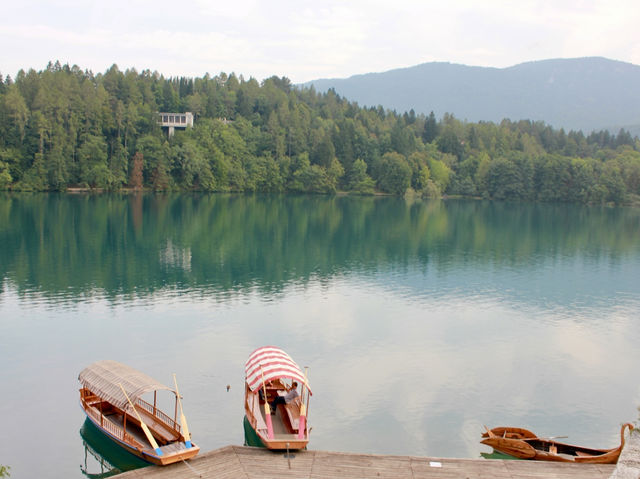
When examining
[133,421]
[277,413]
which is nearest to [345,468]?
[277,413]

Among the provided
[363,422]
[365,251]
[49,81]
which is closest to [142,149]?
[49,81]

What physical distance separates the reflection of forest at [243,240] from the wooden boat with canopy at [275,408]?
19911 millimetres

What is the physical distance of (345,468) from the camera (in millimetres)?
17938

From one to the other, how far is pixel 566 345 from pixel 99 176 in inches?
4035

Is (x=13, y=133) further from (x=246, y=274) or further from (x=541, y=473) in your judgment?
(x=541, y=473)

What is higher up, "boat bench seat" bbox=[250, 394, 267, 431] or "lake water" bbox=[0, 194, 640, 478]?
"boat bench seat" bbox=[250, 394, 267, 431]

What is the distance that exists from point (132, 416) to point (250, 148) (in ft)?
430

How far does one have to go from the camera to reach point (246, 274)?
157 feet

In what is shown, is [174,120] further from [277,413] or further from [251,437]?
[251,437]

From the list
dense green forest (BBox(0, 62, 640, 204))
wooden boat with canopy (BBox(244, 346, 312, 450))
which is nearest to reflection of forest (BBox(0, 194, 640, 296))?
dense green forest (BBox(0, 62, 640, 204))

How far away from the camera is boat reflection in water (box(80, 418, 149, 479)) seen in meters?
19.2

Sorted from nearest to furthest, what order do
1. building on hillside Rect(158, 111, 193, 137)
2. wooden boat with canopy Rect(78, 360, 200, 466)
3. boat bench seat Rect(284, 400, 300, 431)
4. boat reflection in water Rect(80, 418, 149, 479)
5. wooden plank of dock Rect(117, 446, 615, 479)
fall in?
wooden plank of dock Rect(117, 446, 615, 479) < wooden boat with canopy Rect(78, 360, 200, 466) < boat reflection in water Rect(80, 418, 149, 479) < boat bench seat Rect(284, 400, 300, 431) < building on hillside Rect(158, 111, 193, 137)

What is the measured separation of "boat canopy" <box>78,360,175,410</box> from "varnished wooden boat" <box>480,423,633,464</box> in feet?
36.5

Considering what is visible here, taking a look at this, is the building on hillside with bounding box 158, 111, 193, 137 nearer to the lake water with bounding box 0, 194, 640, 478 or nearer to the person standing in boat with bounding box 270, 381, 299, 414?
the lake water with bounding box 0, 194, 640, 478
